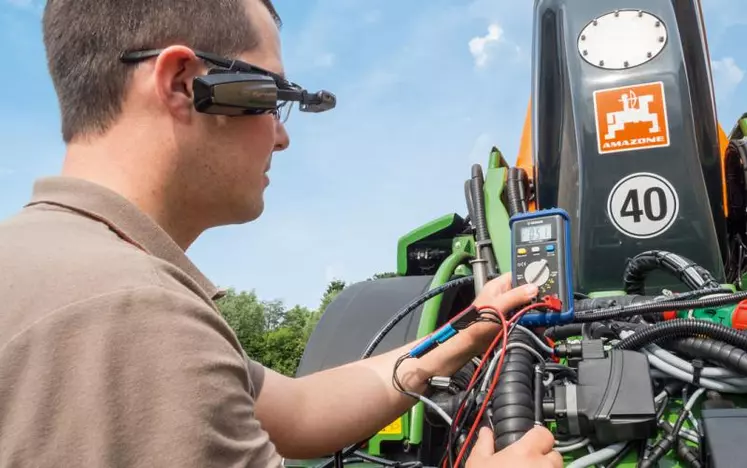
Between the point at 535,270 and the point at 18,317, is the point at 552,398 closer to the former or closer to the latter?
the point at 535,270

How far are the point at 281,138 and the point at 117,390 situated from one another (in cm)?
100

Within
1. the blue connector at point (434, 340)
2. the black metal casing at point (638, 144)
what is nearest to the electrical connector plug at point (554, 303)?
the blue connector at point (434, 340)

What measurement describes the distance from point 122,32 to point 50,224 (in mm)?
490

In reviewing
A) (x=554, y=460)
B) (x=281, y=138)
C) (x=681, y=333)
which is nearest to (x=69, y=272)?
(x=281, y=138)

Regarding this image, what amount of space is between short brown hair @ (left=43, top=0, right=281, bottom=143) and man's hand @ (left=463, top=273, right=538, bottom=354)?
1.07m

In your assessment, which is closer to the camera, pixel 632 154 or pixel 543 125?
pixel 632 154

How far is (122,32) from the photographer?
1.43m

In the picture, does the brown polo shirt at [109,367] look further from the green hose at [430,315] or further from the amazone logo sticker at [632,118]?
the amazone logo sticker at [632,118]

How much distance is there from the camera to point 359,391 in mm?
2207

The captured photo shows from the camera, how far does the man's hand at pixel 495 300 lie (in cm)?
206

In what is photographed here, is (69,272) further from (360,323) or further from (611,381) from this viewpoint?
(360,323)

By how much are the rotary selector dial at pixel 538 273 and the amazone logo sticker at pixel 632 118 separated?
104cm

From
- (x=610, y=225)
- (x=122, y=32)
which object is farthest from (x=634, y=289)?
(x=122, y=32)

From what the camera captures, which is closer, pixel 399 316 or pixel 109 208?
pixel 109 208
